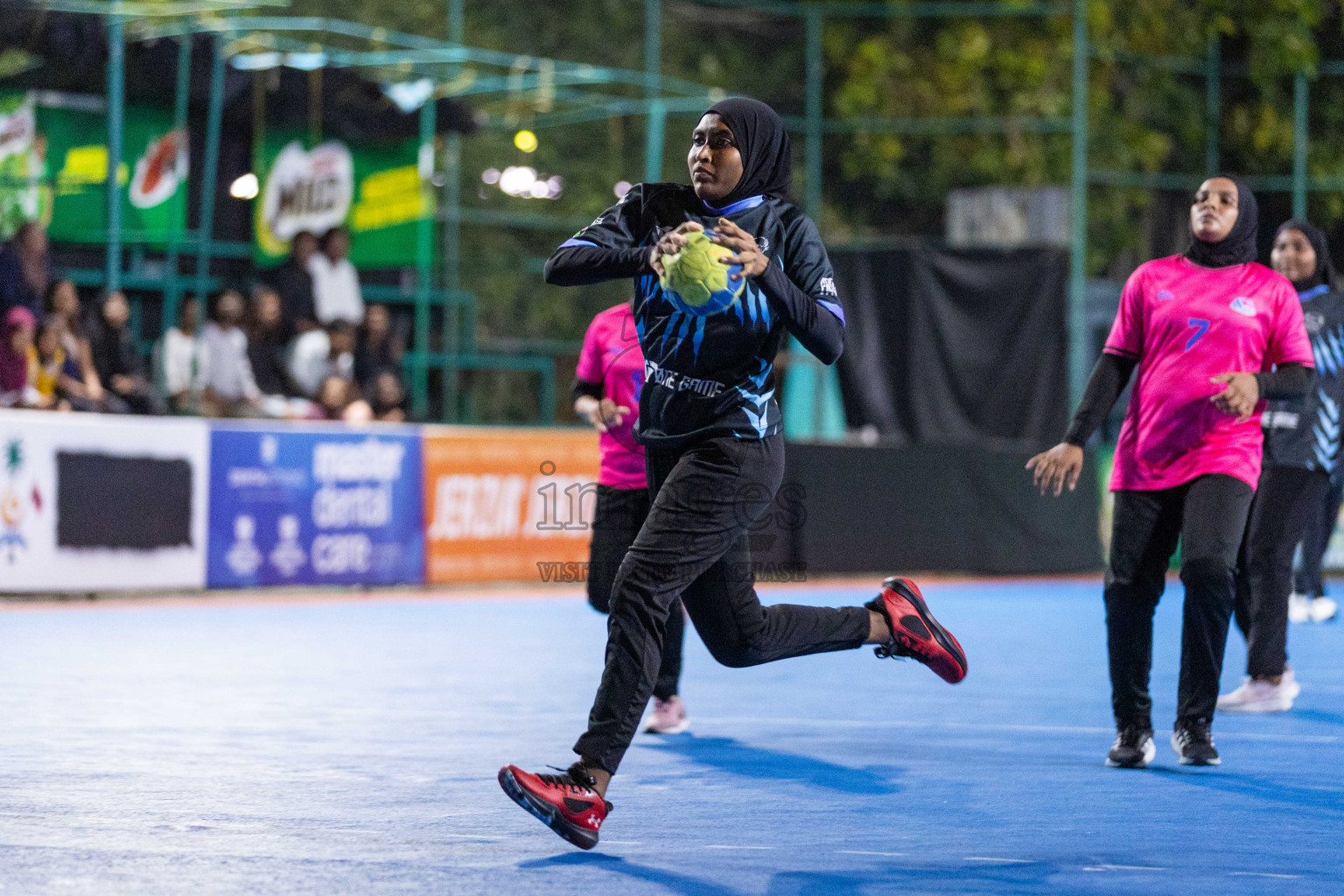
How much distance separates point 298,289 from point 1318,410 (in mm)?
11353

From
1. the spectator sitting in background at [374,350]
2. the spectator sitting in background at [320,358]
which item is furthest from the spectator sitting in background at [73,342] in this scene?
the spectator sitting in background at [374,350]

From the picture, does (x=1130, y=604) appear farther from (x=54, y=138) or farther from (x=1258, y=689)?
(x=54, y=138)

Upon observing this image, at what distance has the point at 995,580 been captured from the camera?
18734mm

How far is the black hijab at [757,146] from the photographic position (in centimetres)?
513

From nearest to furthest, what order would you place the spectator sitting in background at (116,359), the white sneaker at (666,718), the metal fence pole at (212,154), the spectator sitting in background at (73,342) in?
1. the white sneaker at (666,718)
2. the spectator sitting in background at (73,342)
3. the spectator sitting in background at (116,359)
4. the metal fence pole at (212,154)

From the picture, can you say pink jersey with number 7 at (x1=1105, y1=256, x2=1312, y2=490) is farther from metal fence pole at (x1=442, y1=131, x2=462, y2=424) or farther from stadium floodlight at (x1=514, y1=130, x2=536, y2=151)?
stadium floodlight at (x1=514, y1=130, x2=536, y2=151)

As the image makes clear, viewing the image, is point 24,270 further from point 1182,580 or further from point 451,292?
point 1182,580

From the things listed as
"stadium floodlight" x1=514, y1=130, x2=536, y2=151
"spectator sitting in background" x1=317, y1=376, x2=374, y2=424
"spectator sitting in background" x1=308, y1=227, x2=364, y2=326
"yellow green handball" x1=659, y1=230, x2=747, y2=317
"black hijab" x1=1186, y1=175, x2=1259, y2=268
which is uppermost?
"stadium floodlight" x1=514, y1=130, x2=536, y2=151

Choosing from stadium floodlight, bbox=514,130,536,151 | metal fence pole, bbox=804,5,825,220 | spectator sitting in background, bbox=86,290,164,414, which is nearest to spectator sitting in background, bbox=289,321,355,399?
spectator sitting in background, bbox=86,290,164,414

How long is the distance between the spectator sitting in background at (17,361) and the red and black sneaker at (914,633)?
10255mm

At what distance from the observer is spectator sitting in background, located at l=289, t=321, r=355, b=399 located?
1730cm

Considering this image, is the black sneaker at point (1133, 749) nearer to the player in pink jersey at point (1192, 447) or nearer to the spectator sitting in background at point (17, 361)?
the player in pink jersey at point (1192, 447)

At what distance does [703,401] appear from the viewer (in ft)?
16.8

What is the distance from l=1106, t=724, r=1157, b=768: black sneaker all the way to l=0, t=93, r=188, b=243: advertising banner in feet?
40.1
